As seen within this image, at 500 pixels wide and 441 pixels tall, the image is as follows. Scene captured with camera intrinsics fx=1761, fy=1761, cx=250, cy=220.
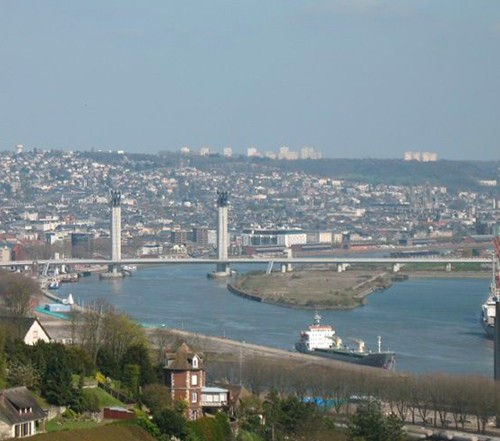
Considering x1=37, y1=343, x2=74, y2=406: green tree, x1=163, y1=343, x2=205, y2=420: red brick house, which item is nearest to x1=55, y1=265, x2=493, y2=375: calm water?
x1=163, y1=343, x2=205, y2=420: red brick house

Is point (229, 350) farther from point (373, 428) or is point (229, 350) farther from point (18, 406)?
point (18, 406)

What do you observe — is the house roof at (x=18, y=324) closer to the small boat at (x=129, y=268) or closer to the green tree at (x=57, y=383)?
the green tree at (x=57, y=383)

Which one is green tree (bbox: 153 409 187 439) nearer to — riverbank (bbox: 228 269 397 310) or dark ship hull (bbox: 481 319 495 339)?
dark ship hull (bbox: 481 319 495 339)

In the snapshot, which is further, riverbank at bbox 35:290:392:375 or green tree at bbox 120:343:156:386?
riverbank at bbox 35:290:392:375

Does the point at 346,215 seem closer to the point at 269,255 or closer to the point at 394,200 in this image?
the point at 394,200

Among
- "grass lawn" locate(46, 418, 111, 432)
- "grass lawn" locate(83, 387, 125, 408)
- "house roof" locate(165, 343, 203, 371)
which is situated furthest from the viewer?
"house roof" locate(165, 343, 203, 371)

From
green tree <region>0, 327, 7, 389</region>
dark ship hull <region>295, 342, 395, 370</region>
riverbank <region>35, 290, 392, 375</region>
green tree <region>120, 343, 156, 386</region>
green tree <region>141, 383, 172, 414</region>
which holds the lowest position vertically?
dark ship hull <region>295, 342, 395, 370</region>

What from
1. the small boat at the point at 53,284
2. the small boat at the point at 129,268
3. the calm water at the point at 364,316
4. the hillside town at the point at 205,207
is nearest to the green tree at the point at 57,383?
the calm water at the point at 364,316

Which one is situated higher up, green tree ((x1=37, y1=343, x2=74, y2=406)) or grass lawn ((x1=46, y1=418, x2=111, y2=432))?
green tree ((x1=37, y1=343, x2=74, y2=406))
